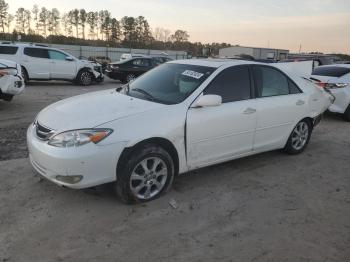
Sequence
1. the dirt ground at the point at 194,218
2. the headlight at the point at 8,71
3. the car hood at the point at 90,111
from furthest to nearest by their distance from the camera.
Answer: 1. the headlight at the point at 8,71
2. the car hood at the point at 90,111
3. the dirt ground at the point at 194,218

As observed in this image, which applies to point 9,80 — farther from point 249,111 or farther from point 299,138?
point 299,138

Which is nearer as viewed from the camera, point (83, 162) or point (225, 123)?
point (83, 162)

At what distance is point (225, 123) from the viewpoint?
4.92 metres

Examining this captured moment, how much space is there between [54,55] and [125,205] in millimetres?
12930

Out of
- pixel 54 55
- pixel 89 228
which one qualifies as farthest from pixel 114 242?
pixel 54 55

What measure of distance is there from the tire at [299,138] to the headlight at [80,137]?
3.38 metres

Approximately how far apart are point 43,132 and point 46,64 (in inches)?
481

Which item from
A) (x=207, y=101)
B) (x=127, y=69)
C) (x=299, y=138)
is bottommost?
(x=299, y=138)

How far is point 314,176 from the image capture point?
18.2 ft

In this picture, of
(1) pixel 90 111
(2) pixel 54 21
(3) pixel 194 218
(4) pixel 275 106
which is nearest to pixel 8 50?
(1) pixel 90 111

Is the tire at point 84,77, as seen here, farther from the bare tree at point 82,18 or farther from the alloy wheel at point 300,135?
the bare tree at point 82,18

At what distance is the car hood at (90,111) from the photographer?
4109 mm

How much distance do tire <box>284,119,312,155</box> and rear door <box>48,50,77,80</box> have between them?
1187 cm

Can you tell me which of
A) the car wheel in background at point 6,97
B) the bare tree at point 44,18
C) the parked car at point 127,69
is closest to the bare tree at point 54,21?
the bare tree at point 44,18
